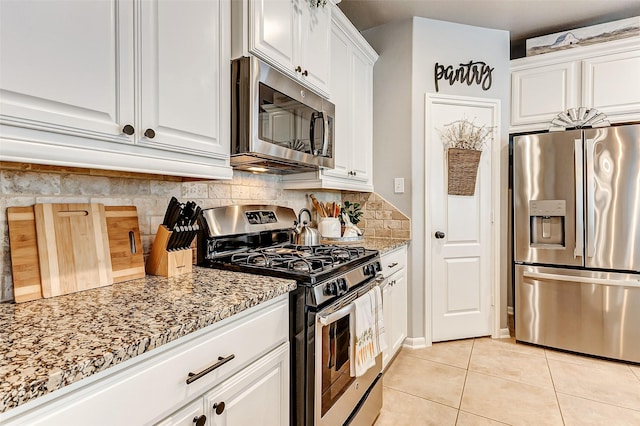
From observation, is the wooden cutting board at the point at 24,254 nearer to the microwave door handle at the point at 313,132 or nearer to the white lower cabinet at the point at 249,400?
the white lower cabinet at the point at 249,400

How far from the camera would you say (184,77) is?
1.19m

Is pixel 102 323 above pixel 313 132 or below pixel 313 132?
below

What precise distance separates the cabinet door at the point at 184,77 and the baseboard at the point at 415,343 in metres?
2.26

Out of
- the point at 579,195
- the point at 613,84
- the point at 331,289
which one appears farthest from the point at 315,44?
the point at 613,84

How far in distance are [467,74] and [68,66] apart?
292cm

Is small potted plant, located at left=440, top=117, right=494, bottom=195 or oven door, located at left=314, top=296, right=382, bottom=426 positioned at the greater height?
small potted plant, located at left=440, top=117, right=494, bottom=195

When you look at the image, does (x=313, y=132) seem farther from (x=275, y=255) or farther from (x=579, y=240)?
(x=579, y=240)

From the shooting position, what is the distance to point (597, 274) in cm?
254

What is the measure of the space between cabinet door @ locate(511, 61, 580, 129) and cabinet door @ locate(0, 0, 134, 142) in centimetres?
315

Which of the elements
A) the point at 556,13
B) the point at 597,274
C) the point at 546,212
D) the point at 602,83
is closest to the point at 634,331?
the point at 597,274

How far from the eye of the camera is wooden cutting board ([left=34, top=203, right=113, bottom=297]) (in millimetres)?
1036

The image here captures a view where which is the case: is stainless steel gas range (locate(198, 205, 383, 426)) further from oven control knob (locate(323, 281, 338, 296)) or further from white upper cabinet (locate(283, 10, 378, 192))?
white upper cabinet (locate(283, 10, 378, 192))

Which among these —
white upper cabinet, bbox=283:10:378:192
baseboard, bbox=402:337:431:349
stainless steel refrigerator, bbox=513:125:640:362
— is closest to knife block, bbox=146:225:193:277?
white upper cabinet, bbox=283:10:378:192

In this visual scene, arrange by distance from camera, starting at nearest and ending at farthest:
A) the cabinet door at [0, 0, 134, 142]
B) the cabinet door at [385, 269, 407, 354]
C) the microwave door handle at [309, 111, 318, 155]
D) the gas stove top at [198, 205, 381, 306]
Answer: the cabinet door at [0, 0, 134, 142] → the gas stove top at [198, 205, 381, 306] → the microwave door handle at [309, 111, 318, 155] → the cabinet door at [385, 269, 407, 354]
